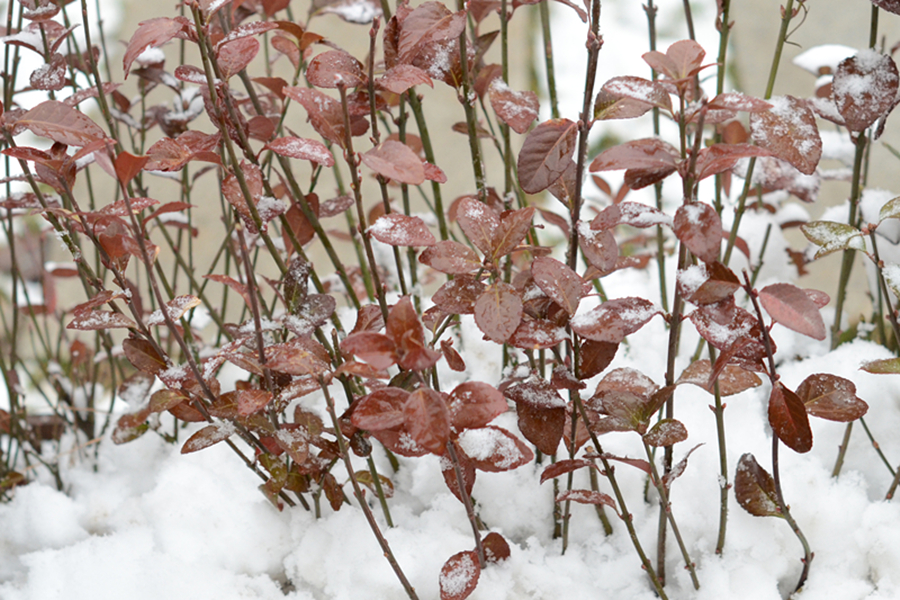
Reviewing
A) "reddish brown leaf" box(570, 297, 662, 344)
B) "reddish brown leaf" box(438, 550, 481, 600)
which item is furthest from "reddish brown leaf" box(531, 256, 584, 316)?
"reddish brown leaf" box(438, 550, 481, 600)

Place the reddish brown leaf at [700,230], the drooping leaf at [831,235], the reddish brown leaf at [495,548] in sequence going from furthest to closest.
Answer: the reddish brown leaf at [495,548] < the drooping leaf at [831,235] < the reddish brown leaf at [700,230]

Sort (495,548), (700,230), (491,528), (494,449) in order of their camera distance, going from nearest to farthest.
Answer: (700,230) → (494,449) → (495,548) → (491,528)

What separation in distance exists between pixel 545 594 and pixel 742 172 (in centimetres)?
47

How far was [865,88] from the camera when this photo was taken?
54 cm

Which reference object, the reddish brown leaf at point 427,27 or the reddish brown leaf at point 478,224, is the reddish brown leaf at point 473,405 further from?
the reddish brown leaf at point 427,27

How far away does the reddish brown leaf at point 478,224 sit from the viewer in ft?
1.65

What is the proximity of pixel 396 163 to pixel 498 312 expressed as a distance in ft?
0.40

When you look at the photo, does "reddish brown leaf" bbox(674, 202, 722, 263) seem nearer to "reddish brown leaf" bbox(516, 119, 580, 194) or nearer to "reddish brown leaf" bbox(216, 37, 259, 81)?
"reddish brown leaf" bbox(516, 119, 580, 194)

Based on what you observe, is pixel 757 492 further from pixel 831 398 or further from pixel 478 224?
pixel 478 224

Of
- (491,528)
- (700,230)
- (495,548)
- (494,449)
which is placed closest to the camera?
(700,230)

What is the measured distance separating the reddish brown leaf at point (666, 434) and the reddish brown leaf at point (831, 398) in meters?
0.09

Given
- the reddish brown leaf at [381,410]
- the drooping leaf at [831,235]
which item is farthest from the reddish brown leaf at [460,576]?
the drooping leaf at [831,235]

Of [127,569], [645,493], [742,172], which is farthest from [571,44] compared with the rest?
[127,569]

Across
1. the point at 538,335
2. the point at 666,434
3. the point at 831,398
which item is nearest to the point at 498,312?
the point at 538,335
